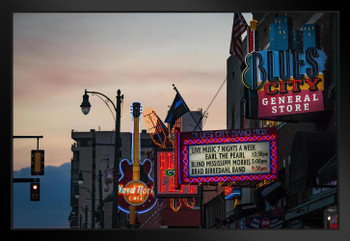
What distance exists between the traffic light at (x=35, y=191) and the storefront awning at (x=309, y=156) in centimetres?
1856

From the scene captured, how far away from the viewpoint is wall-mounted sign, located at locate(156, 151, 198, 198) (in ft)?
179

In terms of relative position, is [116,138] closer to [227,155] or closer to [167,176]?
[227,155]

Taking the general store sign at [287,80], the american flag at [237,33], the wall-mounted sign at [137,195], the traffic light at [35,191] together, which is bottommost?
the wall-mounted sign at [137,195]

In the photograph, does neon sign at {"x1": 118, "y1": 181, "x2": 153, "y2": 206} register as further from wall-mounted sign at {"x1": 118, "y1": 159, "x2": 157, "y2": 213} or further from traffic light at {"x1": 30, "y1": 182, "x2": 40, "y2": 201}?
traffic light at {"x1": 30, "y1": 182, "x2": 40, "y2": 201}

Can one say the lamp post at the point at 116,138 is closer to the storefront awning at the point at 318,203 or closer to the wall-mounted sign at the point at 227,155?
the wall-mounted sign at the point at 227,155

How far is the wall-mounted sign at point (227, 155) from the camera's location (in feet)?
105

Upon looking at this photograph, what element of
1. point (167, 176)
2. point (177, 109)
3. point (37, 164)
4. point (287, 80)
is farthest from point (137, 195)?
point (287, 80)

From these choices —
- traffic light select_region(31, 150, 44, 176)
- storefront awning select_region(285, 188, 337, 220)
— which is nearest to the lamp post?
traffic light select_region(31, 150, 44, 176)

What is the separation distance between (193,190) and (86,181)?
473 ft

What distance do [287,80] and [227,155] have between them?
6.78m

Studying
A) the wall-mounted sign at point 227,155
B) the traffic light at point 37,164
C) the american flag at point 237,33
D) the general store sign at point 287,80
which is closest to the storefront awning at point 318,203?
the general store sign at point 287,80

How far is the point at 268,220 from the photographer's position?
31812 millimetres

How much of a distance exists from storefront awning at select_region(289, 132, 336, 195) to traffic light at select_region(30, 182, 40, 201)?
18561 millimetres

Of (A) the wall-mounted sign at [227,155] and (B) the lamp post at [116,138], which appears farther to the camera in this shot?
(B) the lamp post at [116,138]
